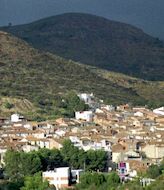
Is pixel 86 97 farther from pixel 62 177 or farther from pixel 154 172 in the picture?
pixel 62 177

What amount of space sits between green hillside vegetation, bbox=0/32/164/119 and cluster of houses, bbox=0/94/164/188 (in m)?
6.61

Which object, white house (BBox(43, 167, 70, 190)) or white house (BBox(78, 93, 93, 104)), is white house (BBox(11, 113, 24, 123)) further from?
white house (BBox(43, 167, 70, 190))

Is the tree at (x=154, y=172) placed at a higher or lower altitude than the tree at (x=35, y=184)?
higher

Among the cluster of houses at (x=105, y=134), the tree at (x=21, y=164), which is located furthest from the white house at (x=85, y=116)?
the tree at (x=21, y=164)

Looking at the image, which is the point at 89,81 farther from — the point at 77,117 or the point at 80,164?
the point at 80,164

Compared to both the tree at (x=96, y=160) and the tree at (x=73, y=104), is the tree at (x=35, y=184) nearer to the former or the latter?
the tree at (x=96, y=160)

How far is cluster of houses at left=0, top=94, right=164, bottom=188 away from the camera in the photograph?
287 feet

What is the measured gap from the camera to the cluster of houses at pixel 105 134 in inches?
3447

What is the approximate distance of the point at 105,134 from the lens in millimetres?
97688

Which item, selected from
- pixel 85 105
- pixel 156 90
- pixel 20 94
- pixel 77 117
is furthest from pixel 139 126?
pixel 156 90

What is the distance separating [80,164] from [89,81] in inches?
2972

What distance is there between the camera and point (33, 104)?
12281 cm

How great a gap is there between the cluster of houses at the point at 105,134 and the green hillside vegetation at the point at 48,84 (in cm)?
661

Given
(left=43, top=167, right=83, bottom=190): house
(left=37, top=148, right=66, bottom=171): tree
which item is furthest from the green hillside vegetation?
(left=43, top=167, right=83, bottom=190): house
